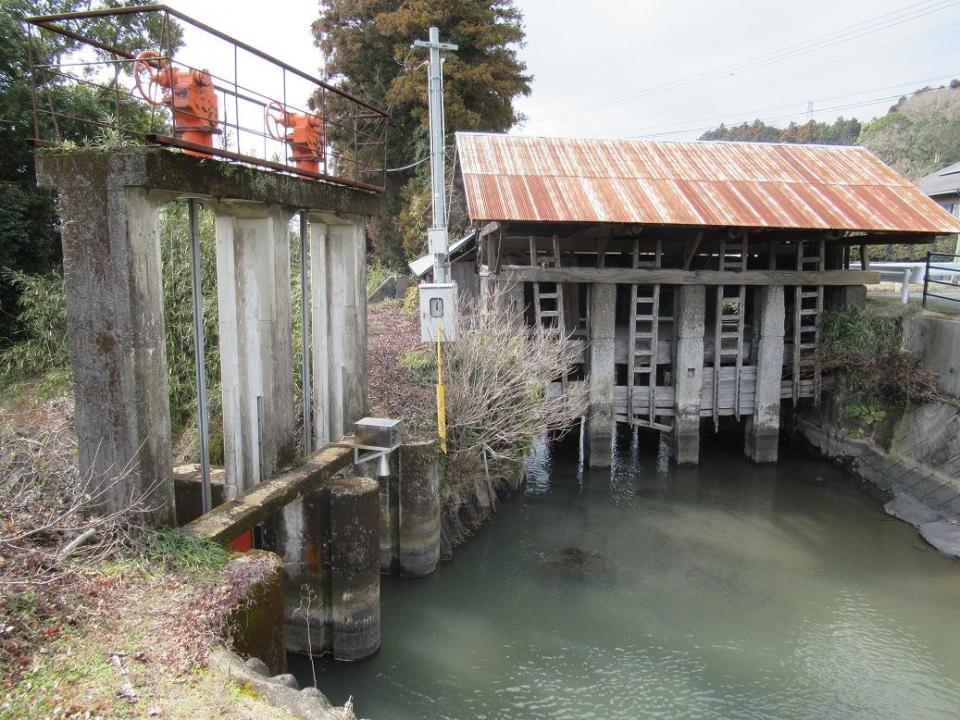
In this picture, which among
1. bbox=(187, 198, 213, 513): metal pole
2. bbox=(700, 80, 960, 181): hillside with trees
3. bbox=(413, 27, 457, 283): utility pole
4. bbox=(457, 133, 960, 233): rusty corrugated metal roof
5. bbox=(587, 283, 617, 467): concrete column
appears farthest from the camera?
bbox=(700, 80, 960, 181): hillside with trees

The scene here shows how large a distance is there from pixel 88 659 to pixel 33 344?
10.5m

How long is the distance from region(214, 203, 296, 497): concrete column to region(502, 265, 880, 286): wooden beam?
6.08 m

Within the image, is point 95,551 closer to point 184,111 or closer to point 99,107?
point 184,111

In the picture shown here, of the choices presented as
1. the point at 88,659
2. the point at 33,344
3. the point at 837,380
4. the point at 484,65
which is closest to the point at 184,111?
the point at 88,659

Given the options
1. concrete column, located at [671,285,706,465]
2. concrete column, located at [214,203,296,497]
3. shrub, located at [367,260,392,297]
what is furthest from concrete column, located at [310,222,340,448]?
shrub, located at [367,260,392,297]

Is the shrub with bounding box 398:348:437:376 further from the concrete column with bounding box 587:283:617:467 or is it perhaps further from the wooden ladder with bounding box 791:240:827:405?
the wooden ladder with bounding box 791:240:827:405

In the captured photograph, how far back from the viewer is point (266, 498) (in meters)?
6.83

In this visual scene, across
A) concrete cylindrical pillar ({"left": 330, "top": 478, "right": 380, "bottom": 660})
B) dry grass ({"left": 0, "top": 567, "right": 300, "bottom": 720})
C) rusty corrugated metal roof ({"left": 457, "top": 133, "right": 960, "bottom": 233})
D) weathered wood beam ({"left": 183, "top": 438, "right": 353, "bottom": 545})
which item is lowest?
concrete cylindrical pillar ({"left": 330, "top": 478, "right": 380, "bottom": 660})

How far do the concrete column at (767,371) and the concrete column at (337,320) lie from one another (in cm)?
820

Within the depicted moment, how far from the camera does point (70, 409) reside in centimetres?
991

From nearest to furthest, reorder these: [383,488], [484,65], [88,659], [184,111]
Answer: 1. [88,659]
2. [184,111]
3. [383,488]
4. [484,65]

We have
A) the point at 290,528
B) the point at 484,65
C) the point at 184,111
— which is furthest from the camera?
the point at 484,65

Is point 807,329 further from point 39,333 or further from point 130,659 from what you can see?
point 39,333

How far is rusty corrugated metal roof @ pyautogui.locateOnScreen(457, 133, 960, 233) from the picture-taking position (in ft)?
41.0
